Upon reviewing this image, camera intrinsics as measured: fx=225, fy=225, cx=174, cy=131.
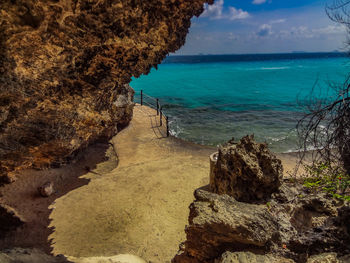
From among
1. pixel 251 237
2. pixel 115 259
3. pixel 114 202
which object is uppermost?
pixel 251 237

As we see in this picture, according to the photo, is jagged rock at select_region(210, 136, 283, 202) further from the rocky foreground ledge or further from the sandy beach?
the sandy beach

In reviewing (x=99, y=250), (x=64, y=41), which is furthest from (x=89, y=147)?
(x=64, y=41)

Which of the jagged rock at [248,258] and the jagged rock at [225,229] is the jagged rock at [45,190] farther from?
the jagged rock at [248,258]

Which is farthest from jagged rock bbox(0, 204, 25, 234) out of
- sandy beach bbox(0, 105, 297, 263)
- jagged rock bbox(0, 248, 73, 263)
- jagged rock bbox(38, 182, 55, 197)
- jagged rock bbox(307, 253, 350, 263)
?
jagged rock bbox(307, 253, 350, 263)

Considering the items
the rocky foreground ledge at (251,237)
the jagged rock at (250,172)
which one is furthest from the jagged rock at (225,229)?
the jagged rock at (250,172)

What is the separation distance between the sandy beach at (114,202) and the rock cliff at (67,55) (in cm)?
227

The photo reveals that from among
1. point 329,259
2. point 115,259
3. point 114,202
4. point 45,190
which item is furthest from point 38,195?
point 329,259

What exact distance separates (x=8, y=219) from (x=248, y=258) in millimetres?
6358

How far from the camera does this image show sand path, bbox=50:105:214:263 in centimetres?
548

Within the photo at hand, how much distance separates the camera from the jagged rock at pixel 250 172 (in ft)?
16.9

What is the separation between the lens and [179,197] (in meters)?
7.37

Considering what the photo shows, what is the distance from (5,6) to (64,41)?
0.82 m

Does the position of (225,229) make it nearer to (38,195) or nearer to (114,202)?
(114,202)

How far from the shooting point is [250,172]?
5.27 m
